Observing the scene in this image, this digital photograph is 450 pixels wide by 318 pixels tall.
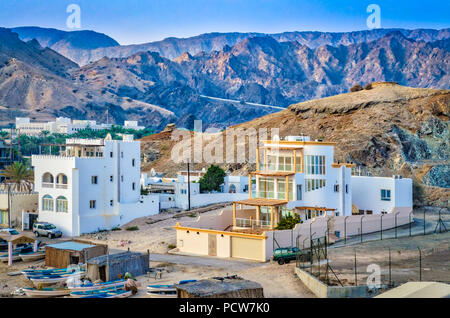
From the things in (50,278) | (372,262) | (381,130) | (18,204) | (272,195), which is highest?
(381,130)

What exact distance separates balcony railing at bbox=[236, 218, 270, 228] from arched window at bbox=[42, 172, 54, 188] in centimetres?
1542

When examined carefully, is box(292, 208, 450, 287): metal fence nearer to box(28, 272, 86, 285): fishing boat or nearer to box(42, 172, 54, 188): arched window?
box(28, 272, 86, 285): fishing boat

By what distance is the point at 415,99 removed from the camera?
93.2 metres

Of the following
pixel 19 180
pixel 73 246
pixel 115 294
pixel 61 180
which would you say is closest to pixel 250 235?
pixel 73 246

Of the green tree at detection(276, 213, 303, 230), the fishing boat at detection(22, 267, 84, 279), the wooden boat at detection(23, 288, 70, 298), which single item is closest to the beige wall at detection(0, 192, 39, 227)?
the fishing boat at detection(22, 267, 84, 279)

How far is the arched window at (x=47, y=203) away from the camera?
46.4 metres

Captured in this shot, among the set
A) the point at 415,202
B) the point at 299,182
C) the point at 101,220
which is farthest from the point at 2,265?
the point at 415,202

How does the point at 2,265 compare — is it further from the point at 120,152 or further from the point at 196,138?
the point at 196,138

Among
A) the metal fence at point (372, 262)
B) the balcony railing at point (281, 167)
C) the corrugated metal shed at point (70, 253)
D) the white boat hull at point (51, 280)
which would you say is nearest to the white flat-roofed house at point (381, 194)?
the metal fence at point (372, 262)

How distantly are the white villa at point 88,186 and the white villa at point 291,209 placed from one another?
32.2 ft

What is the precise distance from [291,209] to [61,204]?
57.9 ft

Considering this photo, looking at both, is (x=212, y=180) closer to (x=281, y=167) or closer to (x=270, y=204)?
(x=281, y=167)

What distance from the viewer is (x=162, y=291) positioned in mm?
27156

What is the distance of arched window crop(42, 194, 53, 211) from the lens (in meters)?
46.4
